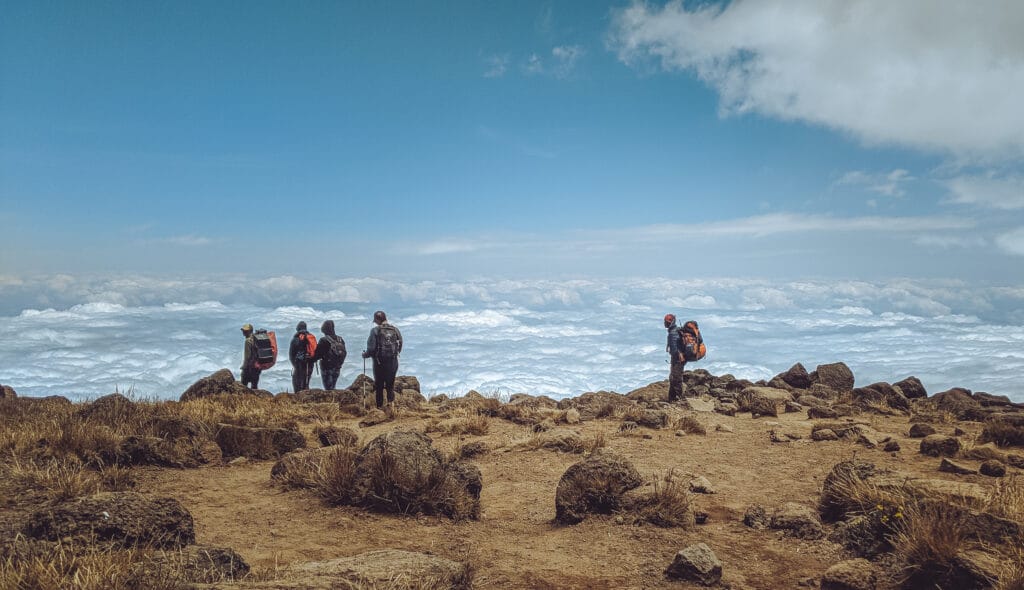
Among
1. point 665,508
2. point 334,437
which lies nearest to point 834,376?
point 665,508

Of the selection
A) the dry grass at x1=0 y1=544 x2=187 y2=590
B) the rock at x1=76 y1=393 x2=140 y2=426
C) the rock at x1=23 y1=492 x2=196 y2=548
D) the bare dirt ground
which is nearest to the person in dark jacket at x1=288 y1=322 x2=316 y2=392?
the rock at x1=76 y1=393 x2=140 y2=426

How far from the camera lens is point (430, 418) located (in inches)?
476

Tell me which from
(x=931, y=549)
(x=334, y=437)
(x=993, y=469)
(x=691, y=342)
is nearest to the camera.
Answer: (x=931, y=549)

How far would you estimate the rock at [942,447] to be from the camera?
8.55 meters

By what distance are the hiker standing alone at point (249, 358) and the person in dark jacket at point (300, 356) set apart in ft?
3.17

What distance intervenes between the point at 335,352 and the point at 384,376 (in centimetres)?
376

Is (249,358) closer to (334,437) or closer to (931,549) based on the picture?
(334,437)

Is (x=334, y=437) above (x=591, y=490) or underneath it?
above

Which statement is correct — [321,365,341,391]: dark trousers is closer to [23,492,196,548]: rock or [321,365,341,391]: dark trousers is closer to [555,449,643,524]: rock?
[555,449,643,524]: rock

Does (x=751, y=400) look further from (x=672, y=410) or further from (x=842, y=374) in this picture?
(x=842, y=374)

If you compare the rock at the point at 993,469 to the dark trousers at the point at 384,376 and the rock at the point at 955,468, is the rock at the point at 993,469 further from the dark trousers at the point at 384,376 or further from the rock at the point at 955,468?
the dark trousers at the point at 384,376

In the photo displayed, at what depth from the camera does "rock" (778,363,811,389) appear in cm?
1822

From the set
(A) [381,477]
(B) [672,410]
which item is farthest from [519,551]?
(B) [672,410]

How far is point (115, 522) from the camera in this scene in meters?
4.07
